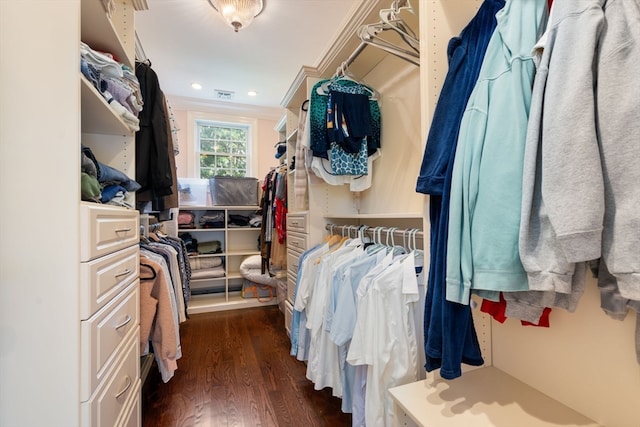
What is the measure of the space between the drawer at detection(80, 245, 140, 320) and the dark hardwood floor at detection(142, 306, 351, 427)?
101 cm

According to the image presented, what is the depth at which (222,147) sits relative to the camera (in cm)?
402

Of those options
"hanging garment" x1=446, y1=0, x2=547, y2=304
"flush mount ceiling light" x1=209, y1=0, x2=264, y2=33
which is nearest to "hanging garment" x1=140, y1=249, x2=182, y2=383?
"hanging garment" x1=446, y1=0, x2=547, y2=304

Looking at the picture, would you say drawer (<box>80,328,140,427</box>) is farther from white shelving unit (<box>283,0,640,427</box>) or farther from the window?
the window

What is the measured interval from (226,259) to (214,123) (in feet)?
6.48

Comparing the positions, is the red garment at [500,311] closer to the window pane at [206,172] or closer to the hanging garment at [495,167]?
the hanging garment at [495,167]

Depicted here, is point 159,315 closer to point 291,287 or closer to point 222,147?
point 291,287

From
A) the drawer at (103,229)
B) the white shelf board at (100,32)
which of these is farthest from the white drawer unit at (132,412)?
the white shelf board at (100,32)

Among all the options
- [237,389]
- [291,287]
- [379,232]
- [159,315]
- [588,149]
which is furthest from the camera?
[291,287]

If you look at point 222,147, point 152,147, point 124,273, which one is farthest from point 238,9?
point 222,147

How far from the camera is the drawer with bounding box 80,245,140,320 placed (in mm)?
754

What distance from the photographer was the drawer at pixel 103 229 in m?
0.76

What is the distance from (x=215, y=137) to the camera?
13.1 ft

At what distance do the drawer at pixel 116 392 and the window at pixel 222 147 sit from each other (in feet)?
10.1

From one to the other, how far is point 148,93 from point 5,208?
101 centimetres
